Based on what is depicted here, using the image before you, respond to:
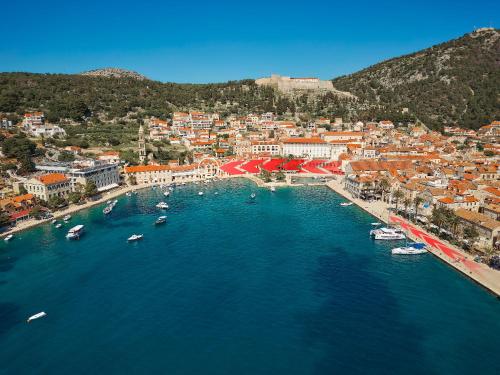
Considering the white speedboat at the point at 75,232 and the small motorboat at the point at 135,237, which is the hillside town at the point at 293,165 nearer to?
the white speedboat at the point at 75,232

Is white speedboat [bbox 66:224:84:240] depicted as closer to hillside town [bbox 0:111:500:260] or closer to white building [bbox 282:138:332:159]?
hillside town [bbox 0:111:500:260]

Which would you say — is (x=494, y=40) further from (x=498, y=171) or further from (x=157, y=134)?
(x=157, y=134)

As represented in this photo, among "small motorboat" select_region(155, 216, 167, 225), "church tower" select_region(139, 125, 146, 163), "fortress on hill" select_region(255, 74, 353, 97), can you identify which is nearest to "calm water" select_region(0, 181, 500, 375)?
"small motorboat" select_region(155, 216, 167, 225)

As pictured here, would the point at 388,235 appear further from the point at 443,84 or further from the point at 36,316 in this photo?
the point at 443,84

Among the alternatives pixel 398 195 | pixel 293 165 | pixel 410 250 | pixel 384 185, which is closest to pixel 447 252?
pixel 410 250

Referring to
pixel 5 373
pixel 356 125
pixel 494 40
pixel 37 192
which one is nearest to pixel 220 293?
pixel 5 373

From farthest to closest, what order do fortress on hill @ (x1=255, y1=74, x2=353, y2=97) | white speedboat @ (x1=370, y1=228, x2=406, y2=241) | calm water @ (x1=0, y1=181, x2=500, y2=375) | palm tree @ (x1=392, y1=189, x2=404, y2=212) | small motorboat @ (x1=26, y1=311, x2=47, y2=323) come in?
fortress on hill @ (x1=255, y1=74, x2=353, y2=97) → palm tree @ (x1=392, y1=189, x2=404, y2=212) → white speedboat @ (x1=370, y1=228, x2=406, y2=241) → small motorboat @ (x1=26, y1=311, x2=47, y2=323) → calm water @ (x1=0, y1=181, x2=500, y2=375)

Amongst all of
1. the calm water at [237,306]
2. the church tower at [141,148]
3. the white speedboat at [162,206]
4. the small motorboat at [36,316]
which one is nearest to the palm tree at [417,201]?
the calm water at [237,306]
